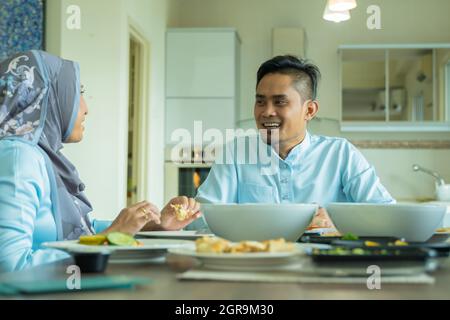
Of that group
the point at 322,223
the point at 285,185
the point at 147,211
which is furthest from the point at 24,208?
the point at 285,185

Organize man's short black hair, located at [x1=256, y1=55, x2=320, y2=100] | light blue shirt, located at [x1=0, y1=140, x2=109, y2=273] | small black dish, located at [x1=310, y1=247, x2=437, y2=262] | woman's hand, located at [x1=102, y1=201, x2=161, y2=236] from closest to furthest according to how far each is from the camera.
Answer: small black dish, located at [x1=310, y1=247, x2=437, y2=262] → light blue shirt, located at [x1=0, y1=140, x2=109, y2=273] → woman's hand, located at [x1=102, y1=201, x2=161, y2=236] → man's short black hair, located at [x1=256, y1=55, x2=320, y2=100]

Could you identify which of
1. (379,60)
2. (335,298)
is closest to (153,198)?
(379,60)

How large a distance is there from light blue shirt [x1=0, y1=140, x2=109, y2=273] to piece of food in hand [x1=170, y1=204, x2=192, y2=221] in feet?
1.06

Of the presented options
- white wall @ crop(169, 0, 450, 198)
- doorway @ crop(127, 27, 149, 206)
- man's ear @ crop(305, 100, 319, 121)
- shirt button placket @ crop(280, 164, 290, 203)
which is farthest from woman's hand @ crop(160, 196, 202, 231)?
white wall @ crop(169, 0, 450, 198)

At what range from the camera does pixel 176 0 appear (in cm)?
638

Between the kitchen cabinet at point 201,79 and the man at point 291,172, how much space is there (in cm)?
334

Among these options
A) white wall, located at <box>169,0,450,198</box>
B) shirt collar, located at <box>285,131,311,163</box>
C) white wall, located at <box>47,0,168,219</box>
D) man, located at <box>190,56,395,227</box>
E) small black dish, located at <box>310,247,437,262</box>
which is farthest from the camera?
white wall, located at <box>169,0,450,198</box>

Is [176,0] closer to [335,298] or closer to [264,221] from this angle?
[264,221]

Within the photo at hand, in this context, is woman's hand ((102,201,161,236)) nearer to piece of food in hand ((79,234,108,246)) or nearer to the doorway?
piece of food in hand ((79,234,108,246))

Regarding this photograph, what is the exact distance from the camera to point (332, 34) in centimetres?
624

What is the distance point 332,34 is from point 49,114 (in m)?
4.77

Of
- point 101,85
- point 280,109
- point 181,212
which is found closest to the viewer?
point 181,212

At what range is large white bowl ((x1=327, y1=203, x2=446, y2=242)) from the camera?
3.45ft

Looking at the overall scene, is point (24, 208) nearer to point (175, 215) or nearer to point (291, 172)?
point (175, 215)
